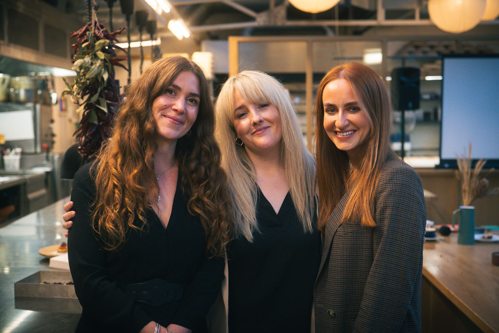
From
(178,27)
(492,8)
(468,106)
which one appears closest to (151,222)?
(178,27)

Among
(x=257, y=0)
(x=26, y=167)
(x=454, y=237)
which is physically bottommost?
(x=454, y=237)

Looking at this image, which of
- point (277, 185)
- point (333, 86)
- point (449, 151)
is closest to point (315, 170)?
point (277, 185)

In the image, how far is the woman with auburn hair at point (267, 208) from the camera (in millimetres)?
1619

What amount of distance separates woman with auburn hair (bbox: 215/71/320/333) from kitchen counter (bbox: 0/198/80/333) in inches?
25.9

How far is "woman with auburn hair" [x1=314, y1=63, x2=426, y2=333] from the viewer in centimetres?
131

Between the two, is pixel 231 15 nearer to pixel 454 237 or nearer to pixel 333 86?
pixel 454 237

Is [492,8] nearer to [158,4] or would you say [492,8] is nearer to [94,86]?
[158,4]

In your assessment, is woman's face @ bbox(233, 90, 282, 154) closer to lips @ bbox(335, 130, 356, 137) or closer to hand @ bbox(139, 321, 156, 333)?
lips @ bbox(335, 130, 356, 137)

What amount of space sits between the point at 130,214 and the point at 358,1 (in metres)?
6.15

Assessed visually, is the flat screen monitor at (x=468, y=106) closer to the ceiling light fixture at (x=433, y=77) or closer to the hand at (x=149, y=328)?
the ceiling light fixture at (x=433, y=77)

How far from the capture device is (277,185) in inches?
71.2

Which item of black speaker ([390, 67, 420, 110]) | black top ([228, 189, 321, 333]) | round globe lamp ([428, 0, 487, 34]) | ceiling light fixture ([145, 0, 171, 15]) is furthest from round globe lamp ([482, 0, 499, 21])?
black top ([228, 189, 321, 333])

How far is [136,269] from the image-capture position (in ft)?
4.53

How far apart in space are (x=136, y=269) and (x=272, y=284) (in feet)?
1.73
